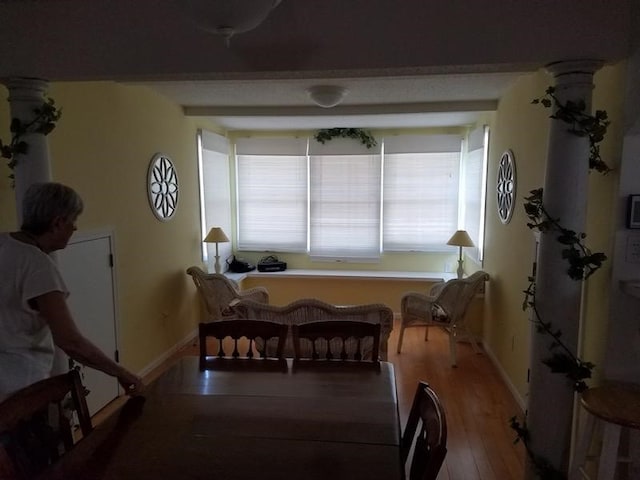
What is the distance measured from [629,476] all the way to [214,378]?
1.93 metres

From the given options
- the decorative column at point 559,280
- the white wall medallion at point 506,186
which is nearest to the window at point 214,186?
the white wall medallion at point 506,186

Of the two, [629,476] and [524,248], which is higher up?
[524,248]

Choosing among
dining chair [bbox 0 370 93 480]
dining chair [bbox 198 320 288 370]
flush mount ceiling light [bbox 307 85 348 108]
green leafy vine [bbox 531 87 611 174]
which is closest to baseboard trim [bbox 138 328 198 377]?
dining chair [bbox 198 320 288 370]

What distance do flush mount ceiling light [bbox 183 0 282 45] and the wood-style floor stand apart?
2.46 metres

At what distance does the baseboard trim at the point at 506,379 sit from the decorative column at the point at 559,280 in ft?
2.84

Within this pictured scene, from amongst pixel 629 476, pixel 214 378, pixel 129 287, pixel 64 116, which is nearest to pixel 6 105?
pixel 64 116

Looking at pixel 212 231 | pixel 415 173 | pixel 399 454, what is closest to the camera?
pixel 399 454

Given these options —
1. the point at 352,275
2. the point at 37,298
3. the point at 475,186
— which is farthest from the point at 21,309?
the point at 475,186

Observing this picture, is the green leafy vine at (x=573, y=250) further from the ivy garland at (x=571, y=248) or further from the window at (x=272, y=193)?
the window at (x=272, y=193)

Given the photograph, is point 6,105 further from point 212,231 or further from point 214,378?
point 212,231

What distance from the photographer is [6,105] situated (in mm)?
2256

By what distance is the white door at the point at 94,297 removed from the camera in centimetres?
280

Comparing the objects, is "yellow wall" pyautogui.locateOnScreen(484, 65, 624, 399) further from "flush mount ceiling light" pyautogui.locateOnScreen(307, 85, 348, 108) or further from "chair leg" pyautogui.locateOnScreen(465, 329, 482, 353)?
"flush mount ceiling light" pyautogui.locateOnScreen(307, 85, 348, 108)

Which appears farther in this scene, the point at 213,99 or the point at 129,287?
the point at 213,99
